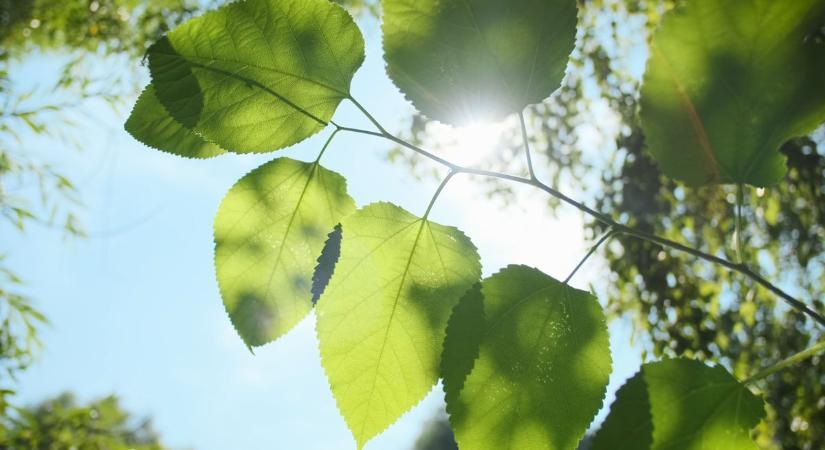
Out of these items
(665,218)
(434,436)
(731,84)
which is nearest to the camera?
(731,84)

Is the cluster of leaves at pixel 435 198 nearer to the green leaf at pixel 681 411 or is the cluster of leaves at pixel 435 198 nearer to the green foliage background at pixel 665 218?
the green leaf at pixel 681 411

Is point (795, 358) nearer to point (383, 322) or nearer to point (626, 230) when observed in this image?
point (626, 230)

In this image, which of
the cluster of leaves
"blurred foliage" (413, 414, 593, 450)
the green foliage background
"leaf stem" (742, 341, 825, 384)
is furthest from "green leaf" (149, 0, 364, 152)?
"blurred foliage" (413, 414, 593, 450)

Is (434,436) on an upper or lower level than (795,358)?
upper

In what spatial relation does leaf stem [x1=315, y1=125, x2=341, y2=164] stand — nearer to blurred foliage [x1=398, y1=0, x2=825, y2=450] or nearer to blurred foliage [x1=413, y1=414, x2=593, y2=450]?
blurred foliage [x1=398, y1=0, x2=825, y2=450]

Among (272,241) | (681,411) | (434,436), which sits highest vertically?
(434,436)

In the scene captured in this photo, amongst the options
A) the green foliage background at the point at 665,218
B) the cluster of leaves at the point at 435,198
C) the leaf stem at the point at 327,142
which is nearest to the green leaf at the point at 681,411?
the cluster of leaves at the point at 435,198

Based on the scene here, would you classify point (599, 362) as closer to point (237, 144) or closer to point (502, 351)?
point (502, 351)

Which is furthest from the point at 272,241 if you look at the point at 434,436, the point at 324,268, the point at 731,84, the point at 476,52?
the point at 434,436
